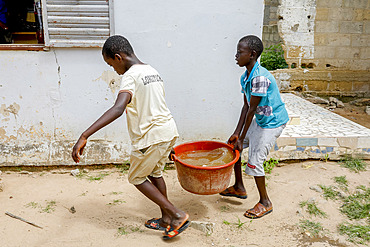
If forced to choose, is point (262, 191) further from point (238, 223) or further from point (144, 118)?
point (144, 118)

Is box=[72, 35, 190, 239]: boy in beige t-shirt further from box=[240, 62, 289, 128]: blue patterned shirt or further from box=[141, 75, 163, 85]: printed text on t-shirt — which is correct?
box=[240, 62, 289, 128]: blue patterned shirt

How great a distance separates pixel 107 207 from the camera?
10.7 feet

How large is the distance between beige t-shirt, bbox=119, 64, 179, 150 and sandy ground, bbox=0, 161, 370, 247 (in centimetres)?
84

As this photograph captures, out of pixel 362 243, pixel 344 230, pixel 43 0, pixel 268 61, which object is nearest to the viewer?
pixel 362 243

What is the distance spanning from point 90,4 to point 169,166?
2051 mm

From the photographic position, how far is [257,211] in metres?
3.10

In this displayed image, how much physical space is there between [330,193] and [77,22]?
10.6 ft

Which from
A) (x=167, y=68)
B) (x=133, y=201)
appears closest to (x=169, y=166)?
(x=133, y=201)

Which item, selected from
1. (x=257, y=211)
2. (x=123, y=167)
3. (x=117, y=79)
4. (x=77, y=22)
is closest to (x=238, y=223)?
(x=257, y=211)

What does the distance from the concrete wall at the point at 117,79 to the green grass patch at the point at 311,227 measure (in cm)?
157

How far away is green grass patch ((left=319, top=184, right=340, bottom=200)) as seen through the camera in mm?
3502

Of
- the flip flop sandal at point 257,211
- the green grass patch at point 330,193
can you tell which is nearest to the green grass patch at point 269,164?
the green grass patch at point 330,193

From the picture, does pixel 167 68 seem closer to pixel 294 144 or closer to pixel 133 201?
pixel 133 201

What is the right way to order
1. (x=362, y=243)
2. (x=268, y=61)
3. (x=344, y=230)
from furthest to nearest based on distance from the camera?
(x=268, y=61) < (x=344, y=230) < (x=362, y=243)
